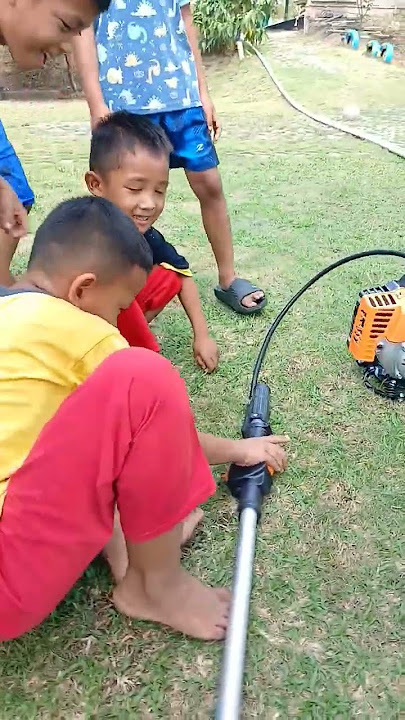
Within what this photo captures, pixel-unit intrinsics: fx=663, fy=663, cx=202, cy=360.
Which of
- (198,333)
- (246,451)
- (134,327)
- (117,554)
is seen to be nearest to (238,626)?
(117,554)

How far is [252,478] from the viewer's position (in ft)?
4.31

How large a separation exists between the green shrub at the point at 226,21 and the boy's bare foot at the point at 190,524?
770cm

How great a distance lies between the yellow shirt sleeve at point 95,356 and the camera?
0.95 m

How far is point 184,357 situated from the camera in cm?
192

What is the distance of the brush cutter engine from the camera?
5.19 ft

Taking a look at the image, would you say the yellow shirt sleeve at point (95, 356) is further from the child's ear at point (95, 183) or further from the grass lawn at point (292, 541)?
the child's ear at point (95, 183)

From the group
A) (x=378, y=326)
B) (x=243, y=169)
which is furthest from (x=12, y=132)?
(x=378, y=326)

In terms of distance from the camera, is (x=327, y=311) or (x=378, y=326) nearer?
(x=378, y=326)

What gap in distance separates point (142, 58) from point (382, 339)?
106cm

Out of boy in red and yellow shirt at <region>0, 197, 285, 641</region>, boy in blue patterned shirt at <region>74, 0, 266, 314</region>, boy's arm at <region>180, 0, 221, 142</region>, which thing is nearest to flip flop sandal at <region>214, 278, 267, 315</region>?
boy in blue patterned shirt at <region>74, 0, 266, 314</region>


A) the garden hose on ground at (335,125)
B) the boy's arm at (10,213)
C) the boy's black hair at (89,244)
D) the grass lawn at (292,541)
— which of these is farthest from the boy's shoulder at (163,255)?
the garden hose on ground at (335,125)

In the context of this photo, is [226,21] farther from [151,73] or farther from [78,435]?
[78,435]

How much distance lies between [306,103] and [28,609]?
18.6 ft

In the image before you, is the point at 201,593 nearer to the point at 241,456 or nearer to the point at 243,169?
the point at 241,456
